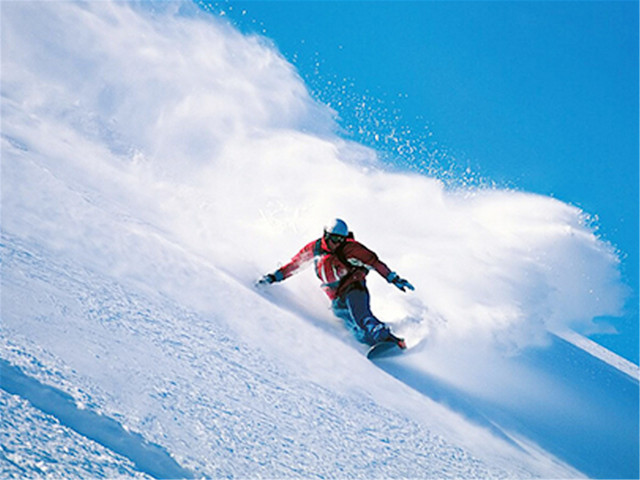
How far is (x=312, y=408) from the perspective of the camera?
3.02m

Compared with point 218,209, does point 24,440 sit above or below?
below

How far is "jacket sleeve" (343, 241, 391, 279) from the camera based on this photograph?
19.6 ft

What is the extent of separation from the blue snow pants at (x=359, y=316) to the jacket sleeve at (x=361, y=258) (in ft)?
0.99

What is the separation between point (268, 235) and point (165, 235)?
4376 millimetres

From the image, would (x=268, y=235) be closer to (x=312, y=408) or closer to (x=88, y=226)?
(x=88, y=226)

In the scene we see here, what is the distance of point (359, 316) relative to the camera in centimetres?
560

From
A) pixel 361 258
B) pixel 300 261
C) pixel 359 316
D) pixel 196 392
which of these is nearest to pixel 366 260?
pixel 361 258

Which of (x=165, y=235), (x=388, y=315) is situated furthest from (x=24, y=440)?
(x=388, y=315)

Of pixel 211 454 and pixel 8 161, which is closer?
pixel 211 454

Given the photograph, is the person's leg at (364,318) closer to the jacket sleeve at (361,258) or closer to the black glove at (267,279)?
the jacket sleeve at (361,258)

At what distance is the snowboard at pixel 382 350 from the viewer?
16.5 ft

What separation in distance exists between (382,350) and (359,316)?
2.02 feet

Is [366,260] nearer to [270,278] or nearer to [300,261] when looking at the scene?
[300,261]

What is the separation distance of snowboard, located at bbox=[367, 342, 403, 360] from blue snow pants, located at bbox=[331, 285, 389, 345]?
0.17m
